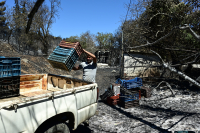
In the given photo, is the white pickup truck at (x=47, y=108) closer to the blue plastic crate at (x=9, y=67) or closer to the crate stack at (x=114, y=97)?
the blue plastic crate at (x=9, y=67)

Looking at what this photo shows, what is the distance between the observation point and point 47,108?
8.27 ft

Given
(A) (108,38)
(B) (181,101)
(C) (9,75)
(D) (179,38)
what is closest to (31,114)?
(C) (9,75)

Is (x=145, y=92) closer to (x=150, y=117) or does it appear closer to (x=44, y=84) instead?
(x=150, y=117)

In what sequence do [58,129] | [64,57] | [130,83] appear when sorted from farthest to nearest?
[130,83] < [64,57] < [58,129]

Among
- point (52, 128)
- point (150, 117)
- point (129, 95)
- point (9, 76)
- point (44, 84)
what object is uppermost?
point (9, 76)

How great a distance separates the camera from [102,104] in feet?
22.0

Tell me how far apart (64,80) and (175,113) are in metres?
4.21

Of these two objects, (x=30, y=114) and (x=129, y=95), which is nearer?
(x=30, y=114)

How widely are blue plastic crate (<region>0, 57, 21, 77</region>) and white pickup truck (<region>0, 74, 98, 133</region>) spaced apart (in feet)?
1.82

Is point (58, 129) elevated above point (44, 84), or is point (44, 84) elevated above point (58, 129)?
point (44, 84)

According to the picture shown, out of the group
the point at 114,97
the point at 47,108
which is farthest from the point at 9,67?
the point at 114,97

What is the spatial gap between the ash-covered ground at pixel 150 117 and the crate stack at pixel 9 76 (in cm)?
207

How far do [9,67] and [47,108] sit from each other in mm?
1280

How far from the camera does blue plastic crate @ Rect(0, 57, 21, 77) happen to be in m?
2.88
